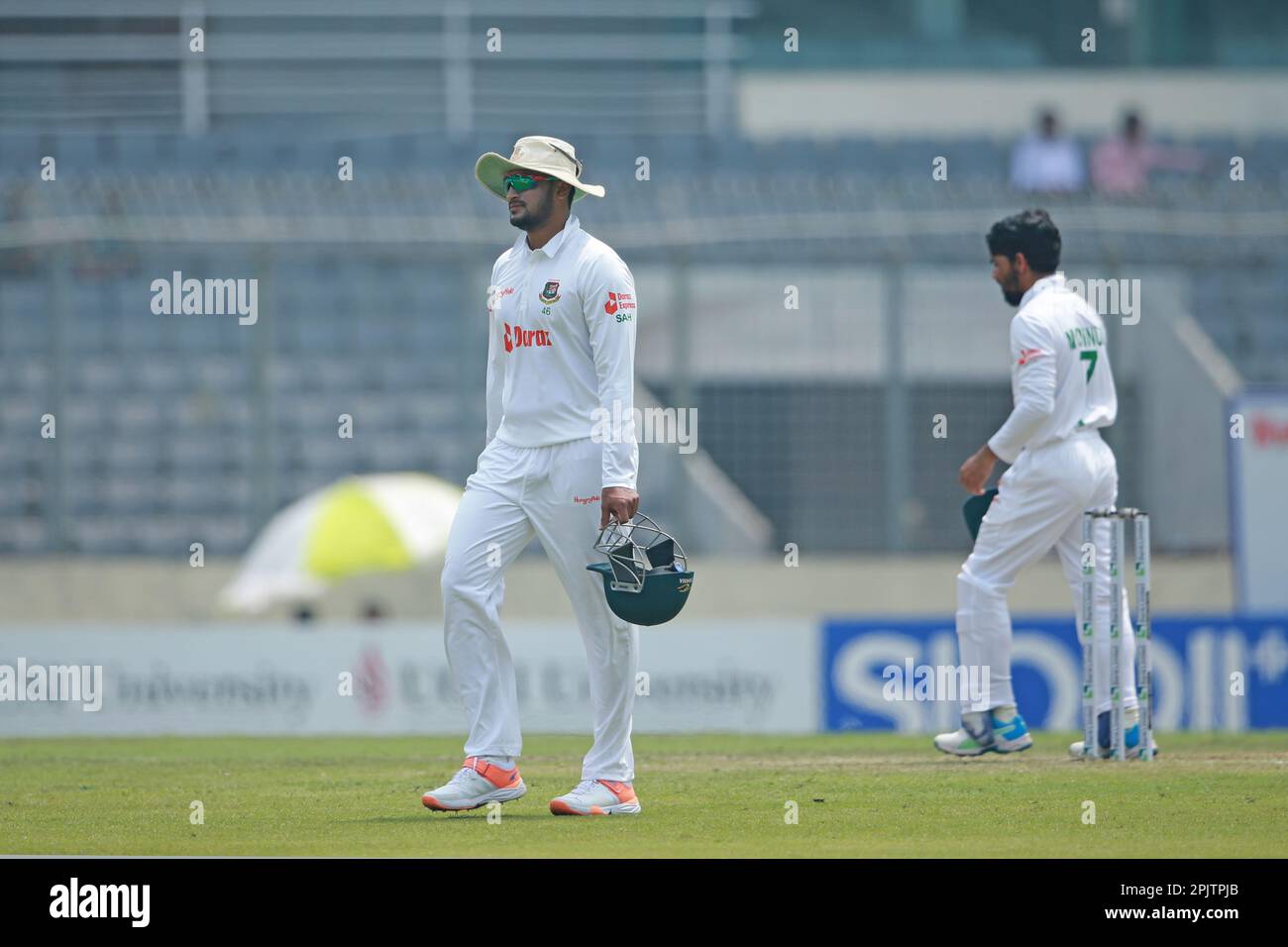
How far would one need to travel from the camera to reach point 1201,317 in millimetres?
17109

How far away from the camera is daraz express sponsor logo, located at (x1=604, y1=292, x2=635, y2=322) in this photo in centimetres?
Result: 719

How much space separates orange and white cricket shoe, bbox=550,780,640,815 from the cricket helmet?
24.0 inches

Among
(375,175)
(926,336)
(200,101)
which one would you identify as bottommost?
(926,336)

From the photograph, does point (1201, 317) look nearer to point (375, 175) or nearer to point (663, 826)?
point (375, 175)

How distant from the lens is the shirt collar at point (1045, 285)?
356 inches

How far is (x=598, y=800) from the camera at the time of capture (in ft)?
23.8

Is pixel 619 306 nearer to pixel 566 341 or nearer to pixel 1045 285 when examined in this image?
pixel 566 341

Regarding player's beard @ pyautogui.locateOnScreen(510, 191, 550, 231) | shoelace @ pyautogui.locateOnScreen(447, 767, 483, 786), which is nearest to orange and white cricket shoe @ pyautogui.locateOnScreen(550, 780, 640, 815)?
shoelace @ pyautogui.locateOnScreen(447, 767, 483, 786)

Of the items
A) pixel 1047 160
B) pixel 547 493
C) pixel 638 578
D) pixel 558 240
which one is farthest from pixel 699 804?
pixel 1047 160

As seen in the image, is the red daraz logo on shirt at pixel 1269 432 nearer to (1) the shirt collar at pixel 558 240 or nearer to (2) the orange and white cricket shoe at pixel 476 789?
(1) the shirt collar at pixel 558 240

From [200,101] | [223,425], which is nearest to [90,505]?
[223,425]

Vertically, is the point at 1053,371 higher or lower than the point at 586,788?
higher

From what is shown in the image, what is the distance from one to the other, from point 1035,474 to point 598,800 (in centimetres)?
273

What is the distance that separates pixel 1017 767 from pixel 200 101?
14.9 meters
